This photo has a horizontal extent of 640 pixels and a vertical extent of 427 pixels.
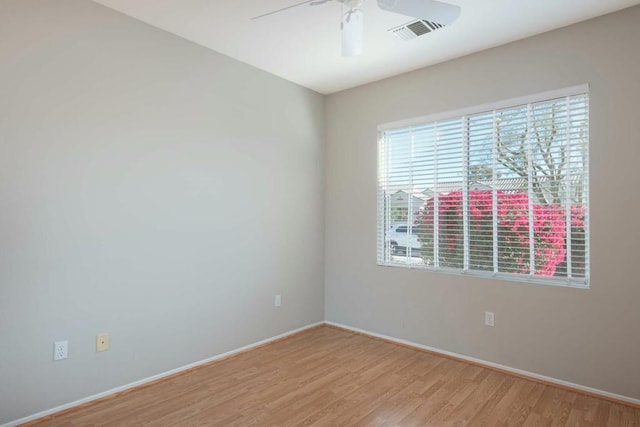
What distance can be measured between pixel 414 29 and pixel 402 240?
194cm

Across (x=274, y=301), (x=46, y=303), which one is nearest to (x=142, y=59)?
(x=46, y=303)

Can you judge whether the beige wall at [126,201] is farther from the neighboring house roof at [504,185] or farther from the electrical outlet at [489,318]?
the electrical outlet at [489,318]

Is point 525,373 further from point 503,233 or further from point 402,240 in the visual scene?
point 402,240

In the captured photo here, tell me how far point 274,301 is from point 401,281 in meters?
1.30

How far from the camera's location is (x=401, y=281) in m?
3.74

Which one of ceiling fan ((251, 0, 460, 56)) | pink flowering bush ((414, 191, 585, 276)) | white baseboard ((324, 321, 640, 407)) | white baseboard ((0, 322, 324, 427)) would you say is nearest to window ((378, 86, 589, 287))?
pink flowering bush ((414, 191, 585, 276))

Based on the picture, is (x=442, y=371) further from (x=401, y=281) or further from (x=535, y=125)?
(x=535, y=125)

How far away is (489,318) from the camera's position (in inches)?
124

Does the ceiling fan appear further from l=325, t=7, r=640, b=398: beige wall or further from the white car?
the white car

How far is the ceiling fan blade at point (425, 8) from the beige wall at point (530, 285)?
1.32 meters

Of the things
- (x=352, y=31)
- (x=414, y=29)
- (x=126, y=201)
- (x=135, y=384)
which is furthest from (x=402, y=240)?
(x=135, y=384)

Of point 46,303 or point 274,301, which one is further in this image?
point 274,301

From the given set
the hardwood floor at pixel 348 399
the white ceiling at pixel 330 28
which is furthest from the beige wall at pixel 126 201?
the hardwood floor at pixel 348 399

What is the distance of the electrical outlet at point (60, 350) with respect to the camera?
238 centimetres
